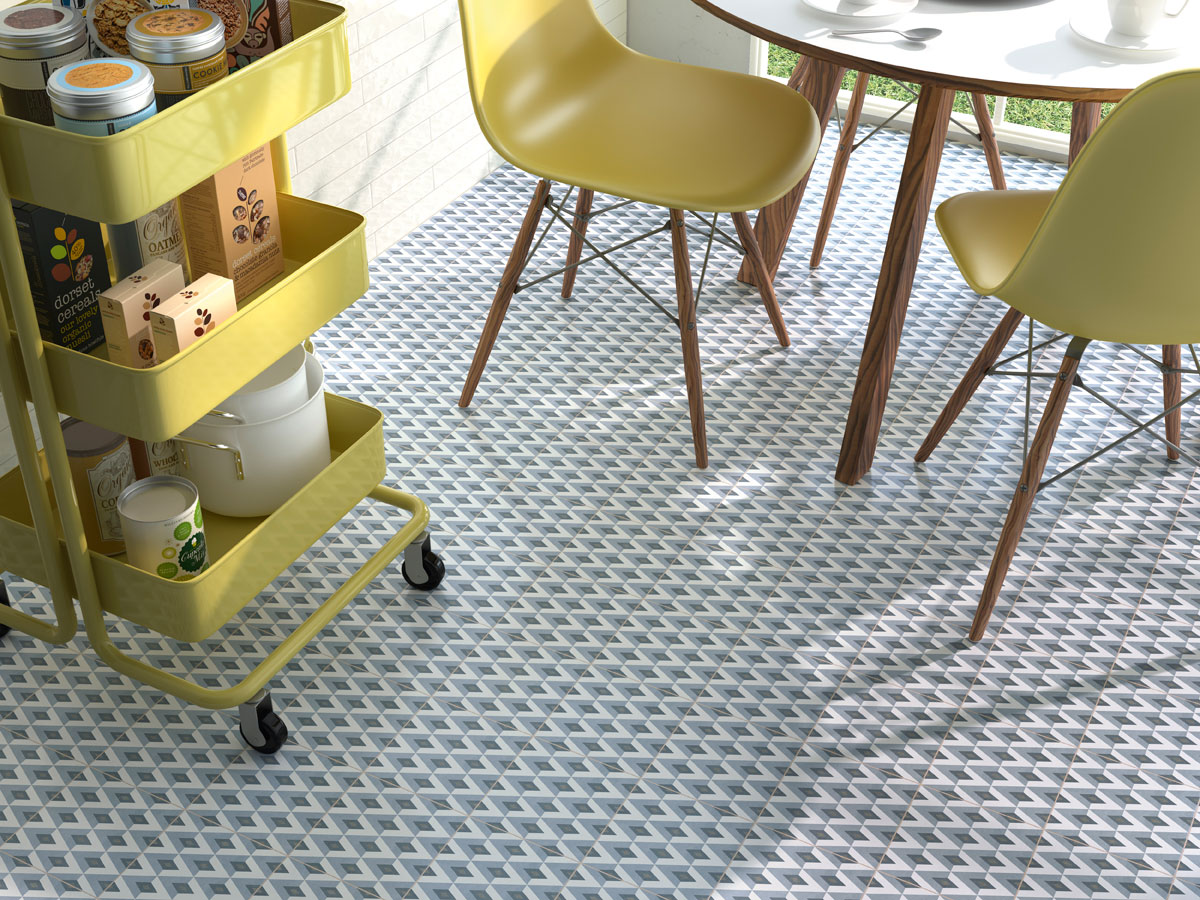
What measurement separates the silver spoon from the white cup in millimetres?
262

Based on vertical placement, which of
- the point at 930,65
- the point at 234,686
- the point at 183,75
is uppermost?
the point at 183,75

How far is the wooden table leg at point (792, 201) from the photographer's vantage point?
2518 mm

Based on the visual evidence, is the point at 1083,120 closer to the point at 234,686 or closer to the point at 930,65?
the point at 930,65

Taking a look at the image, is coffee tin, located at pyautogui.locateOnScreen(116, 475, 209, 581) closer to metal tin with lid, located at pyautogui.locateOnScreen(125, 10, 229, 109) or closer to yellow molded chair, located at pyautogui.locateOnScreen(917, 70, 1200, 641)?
metal tin with lid, located at pyautogui.locateOnScreen(125, 10, 229, 109)

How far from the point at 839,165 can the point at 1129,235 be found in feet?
3.99

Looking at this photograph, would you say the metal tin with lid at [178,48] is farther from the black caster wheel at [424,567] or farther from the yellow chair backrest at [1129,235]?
the yellow chair backrest at [1129,235]

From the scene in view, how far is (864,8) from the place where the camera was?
201 centimetres

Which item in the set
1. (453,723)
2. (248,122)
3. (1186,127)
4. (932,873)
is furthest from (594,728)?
(1186,127)

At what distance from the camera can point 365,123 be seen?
2729mm

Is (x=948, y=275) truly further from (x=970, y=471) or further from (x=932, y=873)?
(x=932, y=873)

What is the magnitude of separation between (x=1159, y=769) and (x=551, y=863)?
90 centimetres

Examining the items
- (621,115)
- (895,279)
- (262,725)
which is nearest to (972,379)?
(895,279)

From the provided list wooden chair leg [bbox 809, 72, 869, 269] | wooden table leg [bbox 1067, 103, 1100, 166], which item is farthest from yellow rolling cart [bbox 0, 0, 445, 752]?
wooden table leg [bbox 1067, 103, 1100, 166]

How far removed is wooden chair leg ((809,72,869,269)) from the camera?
2.73m
